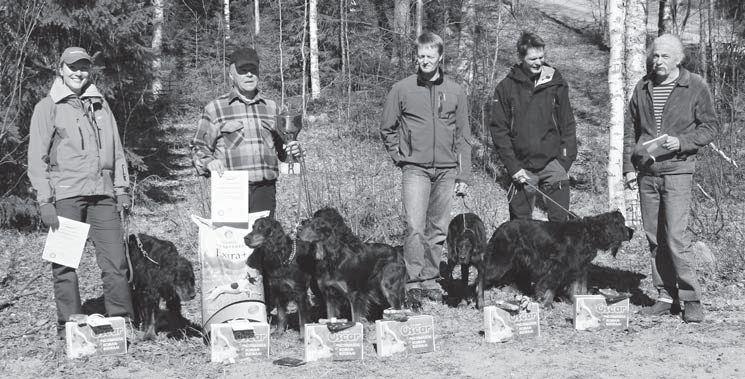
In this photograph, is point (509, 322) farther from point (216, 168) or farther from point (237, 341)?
point (216, 168)

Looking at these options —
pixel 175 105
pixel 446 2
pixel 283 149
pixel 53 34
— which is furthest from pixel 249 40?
pixel 283 149

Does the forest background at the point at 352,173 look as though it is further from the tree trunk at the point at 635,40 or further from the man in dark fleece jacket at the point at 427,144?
the man in dark fleece jacket at the point at 427,144

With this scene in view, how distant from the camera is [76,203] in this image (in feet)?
16.3

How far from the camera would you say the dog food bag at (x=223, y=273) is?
508cm

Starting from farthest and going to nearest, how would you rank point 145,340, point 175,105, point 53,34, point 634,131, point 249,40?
point 249,40
point 175,105
point 53,34
point 634,131
point 145,340

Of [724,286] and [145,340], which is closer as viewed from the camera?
[145,340]

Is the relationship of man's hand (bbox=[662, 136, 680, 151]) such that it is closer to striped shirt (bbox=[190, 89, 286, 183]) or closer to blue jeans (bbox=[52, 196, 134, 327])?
striped shirt (bbox=[190, 89, 286, 183])

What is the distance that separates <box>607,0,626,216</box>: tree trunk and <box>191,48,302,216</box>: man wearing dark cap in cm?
452

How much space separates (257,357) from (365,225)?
3907 mm

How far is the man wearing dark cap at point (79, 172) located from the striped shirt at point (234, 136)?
2.02 feet

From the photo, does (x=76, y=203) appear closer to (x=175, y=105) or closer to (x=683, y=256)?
(x=683, y=256)

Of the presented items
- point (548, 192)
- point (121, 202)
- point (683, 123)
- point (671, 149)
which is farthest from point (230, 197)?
point (683, 123)

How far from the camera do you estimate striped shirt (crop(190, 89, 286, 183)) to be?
5102 mm

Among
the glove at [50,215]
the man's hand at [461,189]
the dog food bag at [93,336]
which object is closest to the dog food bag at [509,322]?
the man's hand at [461,189]
